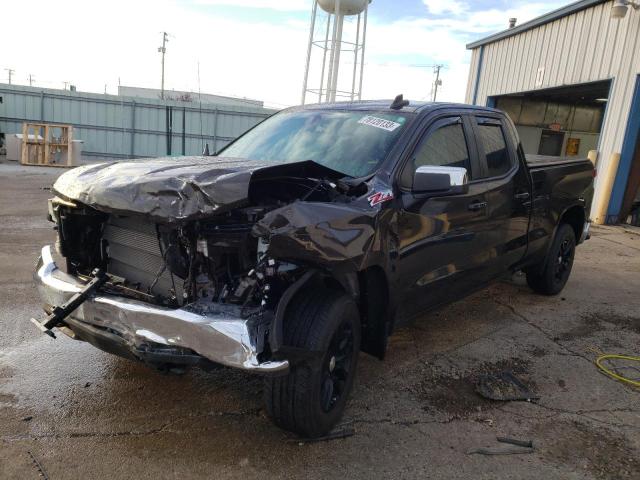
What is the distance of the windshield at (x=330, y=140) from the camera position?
3.41 meters

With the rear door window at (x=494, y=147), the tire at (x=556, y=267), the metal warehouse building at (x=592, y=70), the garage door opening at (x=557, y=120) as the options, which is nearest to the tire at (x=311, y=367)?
the rear door window at (x=494, y=147)

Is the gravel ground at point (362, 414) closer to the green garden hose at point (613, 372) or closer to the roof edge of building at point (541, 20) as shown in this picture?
the green garden hose at point (613, 372)

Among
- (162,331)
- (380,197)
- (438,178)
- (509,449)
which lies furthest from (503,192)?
(162,331)

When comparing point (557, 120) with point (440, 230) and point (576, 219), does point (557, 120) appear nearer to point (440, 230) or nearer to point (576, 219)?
point (576, 219)

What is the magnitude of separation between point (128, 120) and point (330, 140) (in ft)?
74.8

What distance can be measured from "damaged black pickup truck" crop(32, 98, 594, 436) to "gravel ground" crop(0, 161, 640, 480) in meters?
0.33

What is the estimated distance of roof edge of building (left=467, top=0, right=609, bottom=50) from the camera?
11633 mm

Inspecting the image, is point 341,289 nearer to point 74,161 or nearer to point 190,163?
point 190,163

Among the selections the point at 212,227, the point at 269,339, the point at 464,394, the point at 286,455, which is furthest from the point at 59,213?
the point at 464,394

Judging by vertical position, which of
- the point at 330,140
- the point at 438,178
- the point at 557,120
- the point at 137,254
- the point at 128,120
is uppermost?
the point at 557,120

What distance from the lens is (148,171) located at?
9.46 feet

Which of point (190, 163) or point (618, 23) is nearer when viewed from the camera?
point (190, 163)

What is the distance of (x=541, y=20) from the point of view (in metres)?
13.0

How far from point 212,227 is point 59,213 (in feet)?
3.78
